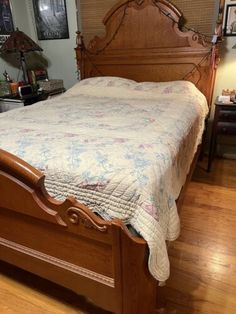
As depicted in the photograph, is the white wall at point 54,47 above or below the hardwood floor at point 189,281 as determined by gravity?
above

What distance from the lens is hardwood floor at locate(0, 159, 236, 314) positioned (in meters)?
1.36

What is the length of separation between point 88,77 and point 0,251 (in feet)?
7.79

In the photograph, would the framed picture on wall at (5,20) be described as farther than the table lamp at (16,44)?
Yes

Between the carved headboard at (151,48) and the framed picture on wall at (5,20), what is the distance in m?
0.92

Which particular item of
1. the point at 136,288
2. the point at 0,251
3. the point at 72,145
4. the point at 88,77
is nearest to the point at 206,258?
the point at 136,288

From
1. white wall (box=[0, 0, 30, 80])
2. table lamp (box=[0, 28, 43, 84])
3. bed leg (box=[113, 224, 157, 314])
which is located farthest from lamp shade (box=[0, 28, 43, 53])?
bed leg (box=[113, 224, 157, 314])

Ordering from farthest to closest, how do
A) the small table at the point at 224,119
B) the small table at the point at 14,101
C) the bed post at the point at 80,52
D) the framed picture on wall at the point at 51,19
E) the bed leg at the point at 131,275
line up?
the framed picture on wall at the point at 51,19, the bed post at the point at 80,52, the small table at the point at 14,101, the small table at the point at 224,119, the bed leg at the point at 131,275

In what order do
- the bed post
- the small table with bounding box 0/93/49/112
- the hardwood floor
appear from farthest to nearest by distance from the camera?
the bed post, the small table with bounding box 0/93/49/112, the hardwood floor

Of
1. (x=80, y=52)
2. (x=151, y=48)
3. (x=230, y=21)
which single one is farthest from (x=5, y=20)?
(x=230, y=21)

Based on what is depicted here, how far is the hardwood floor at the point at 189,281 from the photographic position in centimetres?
136

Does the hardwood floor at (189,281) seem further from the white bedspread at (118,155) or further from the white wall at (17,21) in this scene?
the white wall at (17,21)

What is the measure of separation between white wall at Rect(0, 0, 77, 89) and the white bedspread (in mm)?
1413

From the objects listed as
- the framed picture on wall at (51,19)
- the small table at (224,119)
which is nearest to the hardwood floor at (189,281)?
the small table at (224,119)

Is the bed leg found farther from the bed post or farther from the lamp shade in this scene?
the lamp shade
